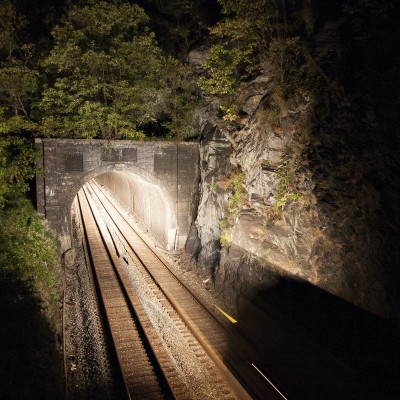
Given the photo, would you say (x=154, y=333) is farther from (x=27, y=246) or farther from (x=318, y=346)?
(x=27, y=246)

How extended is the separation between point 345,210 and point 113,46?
12.6 metres

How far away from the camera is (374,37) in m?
9.27

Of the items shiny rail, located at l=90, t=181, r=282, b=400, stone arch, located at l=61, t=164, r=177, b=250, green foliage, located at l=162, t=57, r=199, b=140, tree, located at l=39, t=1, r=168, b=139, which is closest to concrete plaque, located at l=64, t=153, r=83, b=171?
stone arch, located at l=61, t=164, r=177, b=250

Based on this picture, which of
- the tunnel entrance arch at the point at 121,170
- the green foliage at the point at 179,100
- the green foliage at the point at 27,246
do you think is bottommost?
the green foliage at the point at 27,246

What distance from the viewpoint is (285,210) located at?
9.82 meters

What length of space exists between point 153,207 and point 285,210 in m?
10.5

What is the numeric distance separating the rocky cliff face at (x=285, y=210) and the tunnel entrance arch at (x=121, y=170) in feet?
5.13

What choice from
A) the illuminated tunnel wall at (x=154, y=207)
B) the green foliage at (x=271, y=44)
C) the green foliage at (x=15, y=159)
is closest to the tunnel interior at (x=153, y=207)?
the illuminated tunnel wall at (x=154, y=207)

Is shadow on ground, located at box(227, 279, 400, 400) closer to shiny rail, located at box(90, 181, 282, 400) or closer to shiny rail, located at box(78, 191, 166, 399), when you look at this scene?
shiny rail, located at box(90, 181, 282, 400)

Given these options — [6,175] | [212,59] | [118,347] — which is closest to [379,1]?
[212,59]

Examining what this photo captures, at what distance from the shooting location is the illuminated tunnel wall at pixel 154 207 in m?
16.1

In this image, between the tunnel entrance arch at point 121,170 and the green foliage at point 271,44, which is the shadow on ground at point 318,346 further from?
the tunnel entrance arch at point 121,170

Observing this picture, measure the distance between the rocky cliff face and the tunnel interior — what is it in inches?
81.5

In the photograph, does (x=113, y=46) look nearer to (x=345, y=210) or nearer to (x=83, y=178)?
(x=83, y=178)
